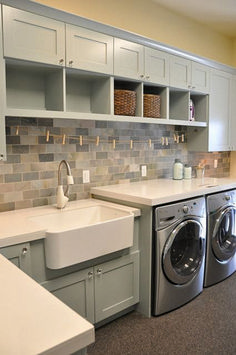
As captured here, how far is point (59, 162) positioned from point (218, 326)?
189 cm

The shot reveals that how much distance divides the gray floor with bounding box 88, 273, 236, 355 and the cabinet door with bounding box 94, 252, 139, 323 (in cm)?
15

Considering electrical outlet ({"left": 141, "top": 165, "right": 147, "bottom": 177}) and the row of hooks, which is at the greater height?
the row of hooks

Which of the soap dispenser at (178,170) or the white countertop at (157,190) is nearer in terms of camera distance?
the white countertop at (157,190)

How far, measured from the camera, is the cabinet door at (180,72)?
311 cm

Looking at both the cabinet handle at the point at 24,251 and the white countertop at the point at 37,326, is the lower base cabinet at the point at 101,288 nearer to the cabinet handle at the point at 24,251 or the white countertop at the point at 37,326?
the cabinet handle at the point at 24,251

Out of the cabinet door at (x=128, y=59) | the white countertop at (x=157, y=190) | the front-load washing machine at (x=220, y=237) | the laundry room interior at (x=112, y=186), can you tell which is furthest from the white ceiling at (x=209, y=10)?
the front-load washing machine at (x=220, y=237)

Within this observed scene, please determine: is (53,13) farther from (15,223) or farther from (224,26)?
(224,26)

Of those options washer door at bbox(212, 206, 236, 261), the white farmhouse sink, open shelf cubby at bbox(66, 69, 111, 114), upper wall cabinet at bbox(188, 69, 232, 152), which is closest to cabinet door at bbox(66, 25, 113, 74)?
open shelf cubby at bbox(66, 69, 111, 114)

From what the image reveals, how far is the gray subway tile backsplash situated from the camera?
2.44 meters

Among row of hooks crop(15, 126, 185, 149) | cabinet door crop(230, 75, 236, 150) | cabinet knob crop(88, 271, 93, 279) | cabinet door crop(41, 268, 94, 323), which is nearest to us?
cabinet door crop(41, 268, 94, 323)

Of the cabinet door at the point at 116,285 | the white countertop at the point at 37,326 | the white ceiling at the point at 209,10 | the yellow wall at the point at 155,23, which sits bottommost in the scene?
the cabinet door at the point at 116,285

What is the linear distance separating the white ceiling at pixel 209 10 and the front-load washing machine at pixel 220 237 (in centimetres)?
210

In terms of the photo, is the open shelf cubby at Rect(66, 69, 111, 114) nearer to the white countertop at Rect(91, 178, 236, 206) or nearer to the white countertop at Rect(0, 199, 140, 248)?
the white countertop at Rect(91, 178, 236, 206)

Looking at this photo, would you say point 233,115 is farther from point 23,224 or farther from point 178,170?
point 23,224
